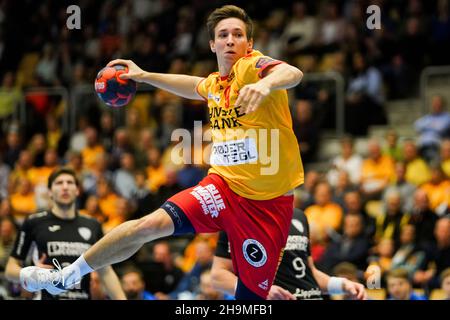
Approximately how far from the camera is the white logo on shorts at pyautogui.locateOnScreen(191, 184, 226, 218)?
301 inches

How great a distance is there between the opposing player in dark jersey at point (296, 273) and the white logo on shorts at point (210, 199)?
1.11 meters

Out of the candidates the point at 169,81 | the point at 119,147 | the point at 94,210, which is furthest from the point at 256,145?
the point at 119,147

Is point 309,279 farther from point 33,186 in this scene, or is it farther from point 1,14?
point 1,14

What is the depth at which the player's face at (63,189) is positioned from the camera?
31.0 feet

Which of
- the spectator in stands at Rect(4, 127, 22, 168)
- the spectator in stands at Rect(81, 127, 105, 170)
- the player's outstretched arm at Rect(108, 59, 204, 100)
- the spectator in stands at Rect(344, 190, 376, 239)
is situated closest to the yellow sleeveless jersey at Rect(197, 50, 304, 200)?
the player's outstretched arm at Rect(108, 59, 204, 100)

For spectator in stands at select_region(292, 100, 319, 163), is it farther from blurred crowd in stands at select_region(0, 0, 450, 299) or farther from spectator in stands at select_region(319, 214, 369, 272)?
spectator in stands at select_region(319, 214, 369, 272)

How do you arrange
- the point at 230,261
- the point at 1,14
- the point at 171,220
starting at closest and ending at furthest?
the point at 171,220, the point at 230,261, the point at 1,14

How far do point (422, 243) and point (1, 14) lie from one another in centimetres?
1187

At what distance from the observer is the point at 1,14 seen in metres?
21.0

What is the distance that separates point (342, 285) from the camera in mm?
8648

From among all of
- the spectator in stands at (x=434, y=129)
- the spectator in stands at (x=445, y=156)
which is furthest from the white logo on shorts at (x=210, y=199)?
the spectator in stands at (x=434, y=129)

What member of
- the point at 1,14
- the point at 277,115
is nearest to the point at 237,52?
the point at 277,115

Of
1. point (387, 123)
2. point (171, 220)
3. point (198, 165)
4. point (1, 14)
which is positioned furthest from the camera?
point (1, 14)

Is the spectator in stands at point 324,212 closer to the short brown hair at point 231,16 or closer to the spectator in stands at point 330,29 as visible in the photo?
the spectator in stands at point 330,29
